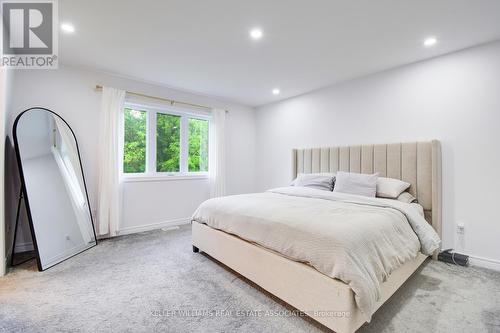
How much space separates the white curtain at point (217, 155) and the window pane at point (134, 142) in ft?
3.94

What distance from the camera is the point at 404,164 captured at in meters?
2.86

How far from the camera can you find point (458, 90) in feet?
8.43

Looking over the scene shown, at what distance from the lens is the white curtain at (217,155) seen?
14.3ft

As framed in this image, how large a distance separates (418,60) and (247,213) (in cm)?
284

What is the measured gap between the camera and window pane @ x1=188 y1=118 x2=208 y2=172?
4293 mm

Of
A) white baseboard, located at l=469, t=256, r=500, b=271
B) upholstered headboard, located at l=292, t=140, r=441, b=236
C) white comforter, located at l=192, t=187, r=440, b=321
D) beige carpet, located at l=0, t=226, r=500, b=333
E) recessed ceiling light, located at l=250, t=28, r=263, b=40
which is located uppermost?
recessed ceiling light, located at l=250, t=28, r=263, b=40

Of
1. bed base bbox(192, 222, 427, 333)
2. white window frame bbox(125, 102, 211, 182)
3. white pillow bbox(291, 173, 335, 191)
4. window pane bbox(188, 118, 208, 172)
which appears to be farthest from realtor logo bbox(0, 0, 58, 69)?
white pillow bbox(291, 173, 335, 191)

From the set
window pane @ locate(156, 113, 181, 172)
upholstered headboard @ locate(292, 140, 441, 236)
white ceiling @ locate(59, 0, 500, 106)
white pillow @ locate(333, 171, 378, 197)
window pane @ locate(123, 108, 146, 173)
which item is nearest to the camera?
white ceiling @ locate(59, 0, 500, 106)

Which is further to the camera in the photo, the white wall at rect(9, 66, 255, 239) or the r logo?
the white wall at rect(9, 66, 255, 239)

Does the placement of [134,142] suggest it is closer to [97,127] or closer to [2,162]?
[97,127]

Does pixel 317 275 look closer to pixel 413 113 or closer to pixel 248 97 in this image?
pixel 413 113

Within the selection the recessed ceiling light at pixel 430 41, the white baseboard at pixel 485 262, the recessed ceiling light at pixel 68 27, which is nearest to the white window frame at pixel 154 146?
the recessed ceiling light at pixel 68 27

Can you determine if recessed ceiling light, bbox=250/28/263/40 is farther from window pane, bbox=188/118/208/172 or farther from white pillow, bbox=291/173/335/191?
window pane, bbox=188/118/208/172

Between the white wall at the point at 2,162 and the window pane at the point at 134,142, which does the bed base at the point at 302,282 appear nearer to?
the white wall at the point at 2,162
